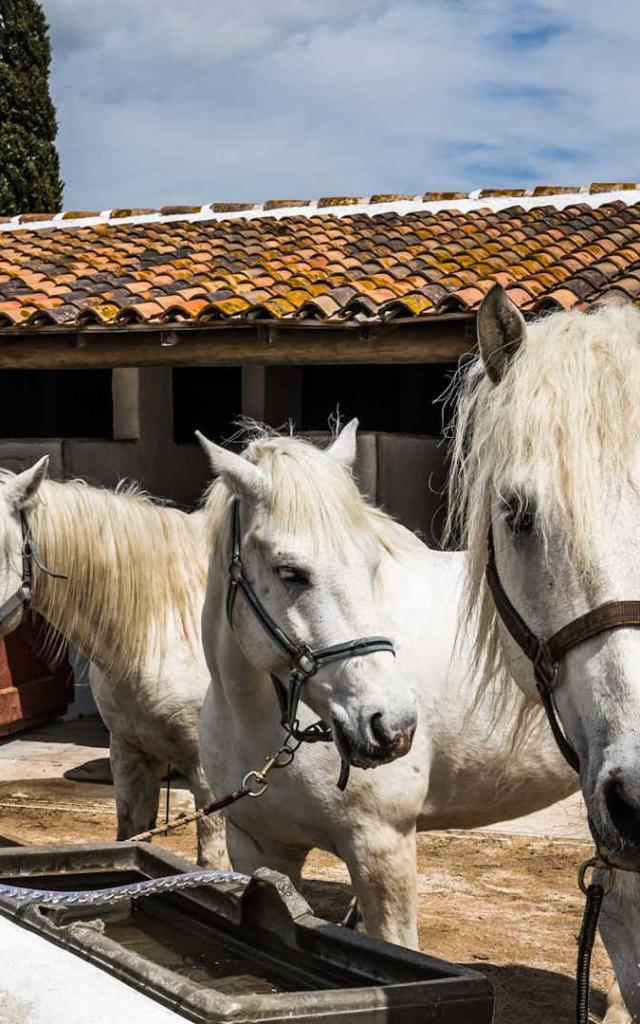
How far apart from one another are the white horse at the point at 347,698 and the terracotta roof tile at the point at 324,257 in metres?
3.39

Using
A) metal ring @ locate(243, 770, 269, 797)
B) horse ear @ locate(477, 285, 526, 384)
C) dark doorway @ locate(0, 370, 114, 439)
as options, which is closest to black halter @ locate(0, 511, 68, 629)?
metal ring @ locate(243, 770, 269, 797)

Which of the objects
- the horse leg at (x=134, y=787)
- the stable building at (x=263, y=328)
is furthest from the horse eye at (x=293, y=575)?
the stable building at (x=263, y=328)

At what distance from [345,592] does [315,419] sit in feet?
21.0

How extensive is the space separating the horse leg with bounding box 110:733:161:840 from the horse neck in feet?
1.30

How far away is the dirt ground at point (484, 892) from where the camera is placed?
441 centimetres

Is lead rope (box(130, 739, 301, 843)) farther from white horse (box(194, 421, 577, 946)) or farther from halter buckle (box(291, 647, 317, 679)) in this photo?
halter buckle (box(291, 647, 317, 679))

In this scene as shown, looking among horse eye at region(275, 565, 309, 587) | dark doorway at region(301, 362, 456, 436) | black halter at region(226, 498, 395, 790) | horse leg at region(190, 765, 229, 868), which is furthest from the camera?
dark doorway at region(301, 362, 456, 436)

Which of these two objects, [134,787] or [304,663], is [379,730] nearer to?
[304,663]

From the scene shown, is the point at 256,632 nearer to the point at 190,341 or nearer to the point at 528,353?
the point at 528,353

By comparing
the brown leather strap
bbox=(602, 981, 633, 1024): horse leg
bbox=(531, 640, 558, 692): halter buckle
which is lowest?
bbox=(602, 981, 633, 1024): horse leg

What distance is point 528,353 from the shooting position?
6.79 ft

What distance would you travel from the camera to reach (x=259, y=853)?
3.65 meters

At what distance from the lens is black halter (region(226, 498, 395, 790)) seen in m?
3.11

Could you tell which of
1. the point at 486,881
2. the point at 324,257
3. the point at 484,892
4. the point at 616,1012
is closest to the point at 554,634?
the point at 616,1012
